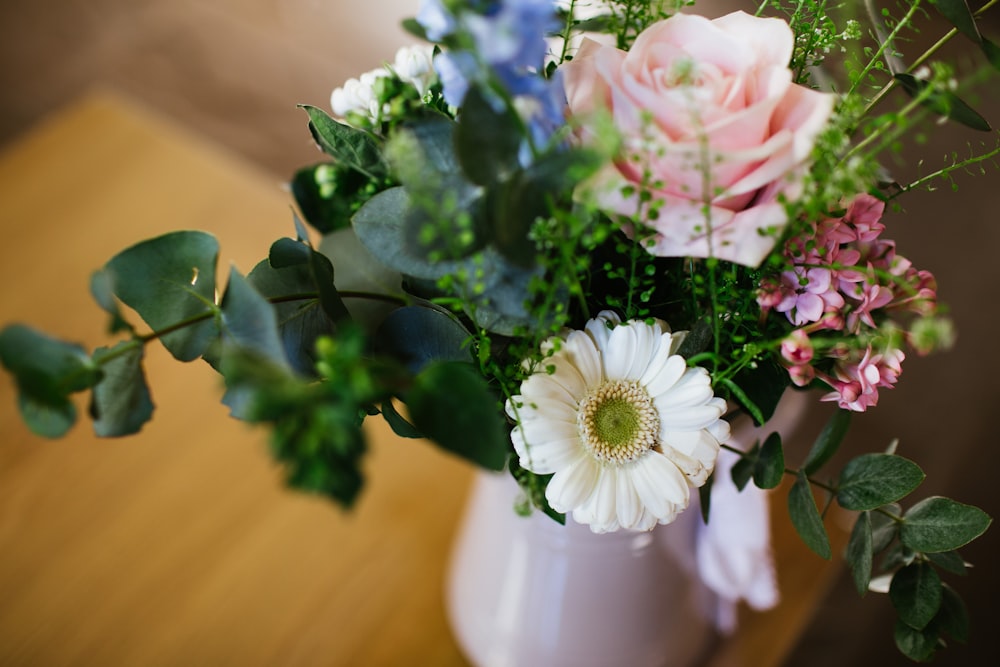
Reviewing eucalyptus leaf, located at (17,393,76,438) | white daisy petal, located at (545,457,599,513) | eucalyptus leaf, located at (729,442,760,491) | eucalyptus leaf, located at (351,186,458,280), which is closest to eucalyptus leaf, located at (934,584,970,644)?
eucalyptus leaf, located at (729,442,760,491)

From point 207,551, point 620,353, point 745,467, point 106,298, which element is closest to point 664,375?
point 620,353

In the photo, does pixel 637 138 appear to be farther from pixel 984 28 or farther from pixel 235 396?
pixel 984 28

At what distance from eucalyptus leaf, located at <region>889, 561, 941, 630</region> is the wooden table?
0.25 meters

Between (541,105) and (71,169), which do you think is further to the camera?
(71,169)

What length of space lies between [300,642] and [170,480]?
7.0 inches

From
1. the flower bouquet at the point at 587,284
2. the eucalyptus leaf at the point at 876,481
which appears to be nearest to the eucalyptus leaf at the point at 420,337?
the flower bouquet at the point at 587,284

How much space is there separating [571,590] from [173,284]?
310 millimetres

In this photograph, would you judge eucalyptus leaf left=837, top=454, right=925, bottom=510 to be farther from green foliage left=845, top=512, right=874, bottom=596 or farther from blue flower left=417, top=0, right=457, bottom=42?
blue flower left=417, top=0, right=457, bottom=42

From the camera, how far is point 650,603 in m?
0.58

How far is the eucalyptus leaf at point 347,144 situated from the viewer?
0.41m

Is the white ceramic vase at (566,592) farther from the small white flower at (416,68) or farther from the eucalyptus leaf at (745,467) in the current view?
the small white flower at (416,68)

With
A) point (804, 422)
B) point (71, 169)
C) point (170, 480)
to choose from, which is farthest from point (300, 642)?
point (804, 422)

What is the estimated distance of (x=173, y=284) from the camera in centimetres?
40

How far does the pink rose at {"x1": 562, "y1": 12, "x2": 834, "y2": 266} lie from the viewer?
0.32 m
